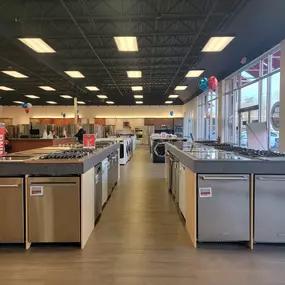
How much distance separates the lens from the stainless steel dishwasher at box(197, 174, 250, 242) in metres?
3.52

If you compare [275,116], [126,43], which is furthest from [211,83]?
[126,43]

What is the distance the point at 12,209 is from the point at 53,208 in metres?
0.48

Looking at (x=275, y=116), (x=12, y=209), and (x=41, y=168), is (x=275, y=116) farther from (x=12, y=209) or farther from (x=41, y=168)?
(x=12, y=209)

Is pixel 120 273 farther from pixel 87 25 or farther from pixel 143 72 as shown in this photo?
pixel 143 72

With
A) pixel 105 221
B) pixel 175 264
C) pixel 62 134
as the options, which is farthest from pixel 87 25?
pixel 62 134

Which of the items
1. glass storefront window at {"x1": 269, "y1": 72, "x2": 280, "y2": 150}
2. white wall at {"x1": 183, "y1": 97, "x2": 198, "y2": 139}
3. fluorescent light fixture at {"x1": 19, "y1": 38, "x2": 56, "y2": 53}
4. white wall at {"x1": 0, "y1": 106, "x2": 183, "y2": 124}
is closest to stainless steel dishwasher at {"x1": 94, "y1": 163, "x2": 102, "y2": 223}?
fluorescent light fixture at {"x1": 19, "y1": 38, "x2": 56, "y2": 53}

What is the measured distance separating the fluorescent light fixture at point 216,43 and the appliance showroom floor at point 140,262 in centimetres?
518

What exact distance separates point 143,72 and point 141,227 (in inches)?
389

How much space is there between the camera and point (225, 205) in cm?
353

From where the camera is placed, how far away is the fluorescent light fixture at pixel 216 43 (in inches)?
300

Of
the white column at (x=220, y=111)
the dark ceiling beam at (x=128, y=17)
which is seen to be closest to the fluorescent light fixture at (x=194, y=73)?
the white column at (x=220, y=111)

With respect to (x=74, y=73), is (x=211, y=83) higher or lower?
lower

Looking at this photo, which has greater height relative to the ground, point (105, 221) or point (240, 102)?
point (240, 102)

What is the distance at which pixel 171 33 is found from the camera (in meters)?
7.42
